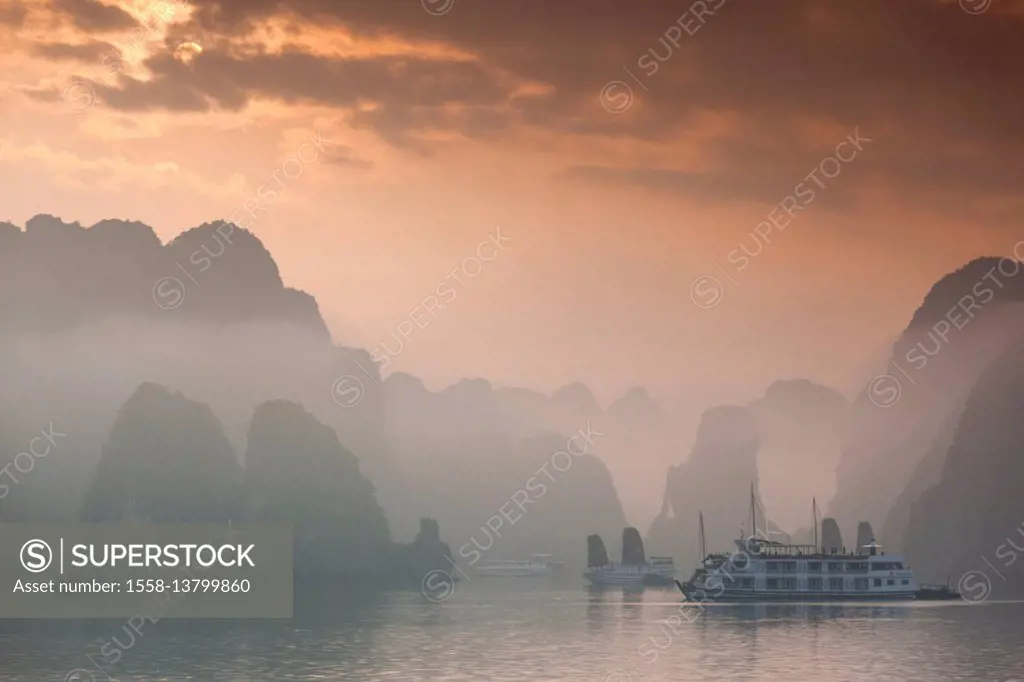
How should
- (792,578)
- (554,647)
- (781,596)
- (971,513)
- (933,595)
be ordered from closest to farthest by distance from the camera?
(554,647) → (781,596) → (792,578) → (933,595) → (971,513)

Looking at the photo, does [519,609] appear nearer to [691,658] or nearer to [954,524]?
[691,658]

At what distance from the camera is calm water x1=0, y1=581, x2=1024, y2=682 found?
58.5m

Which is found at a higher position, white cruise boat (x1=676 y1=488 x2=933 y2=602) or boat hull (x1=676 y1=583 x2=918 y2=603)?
white cruise boat (x1=676 y1=488 x2=933 y2=602)

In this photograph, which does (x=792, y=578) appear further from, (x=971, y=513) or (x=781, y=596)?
(x=971, y=513)

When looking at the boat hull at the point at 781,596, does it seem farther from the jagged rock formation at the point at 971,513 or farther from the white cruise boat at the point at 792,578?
the jagged rock formation at the point at 971,513

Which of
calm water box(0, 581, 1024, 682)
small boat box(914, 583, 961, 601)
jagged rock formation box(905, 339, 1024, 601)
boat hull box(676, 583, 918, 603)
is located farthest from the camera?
jagged rock formation box(905, 339, 1024, 601)

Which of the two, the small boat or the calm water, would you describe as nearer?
the calm water

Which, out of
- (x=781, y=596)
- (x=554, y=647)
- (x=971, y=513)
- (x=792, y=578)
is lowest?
(x=554, y=647)

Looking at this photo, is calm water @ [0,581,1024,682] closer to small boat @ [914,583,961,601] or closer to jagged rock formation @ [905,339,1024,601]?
small boat @ [914,583,961,601]

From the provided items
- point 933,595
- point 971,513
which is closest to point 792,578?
point 933,595

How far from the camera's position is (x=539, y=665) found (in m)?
61.8

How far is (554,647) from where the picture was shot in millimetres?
73812

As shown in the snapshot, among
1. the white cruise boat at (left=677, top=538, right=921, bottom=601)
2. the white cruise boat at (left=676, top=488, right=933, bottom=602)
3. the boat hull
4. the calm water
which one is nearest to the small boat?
the white cruise boat at (left=676, top=488, right=933, bottom=602)

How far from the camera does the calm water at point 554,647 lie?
58.5 meters
